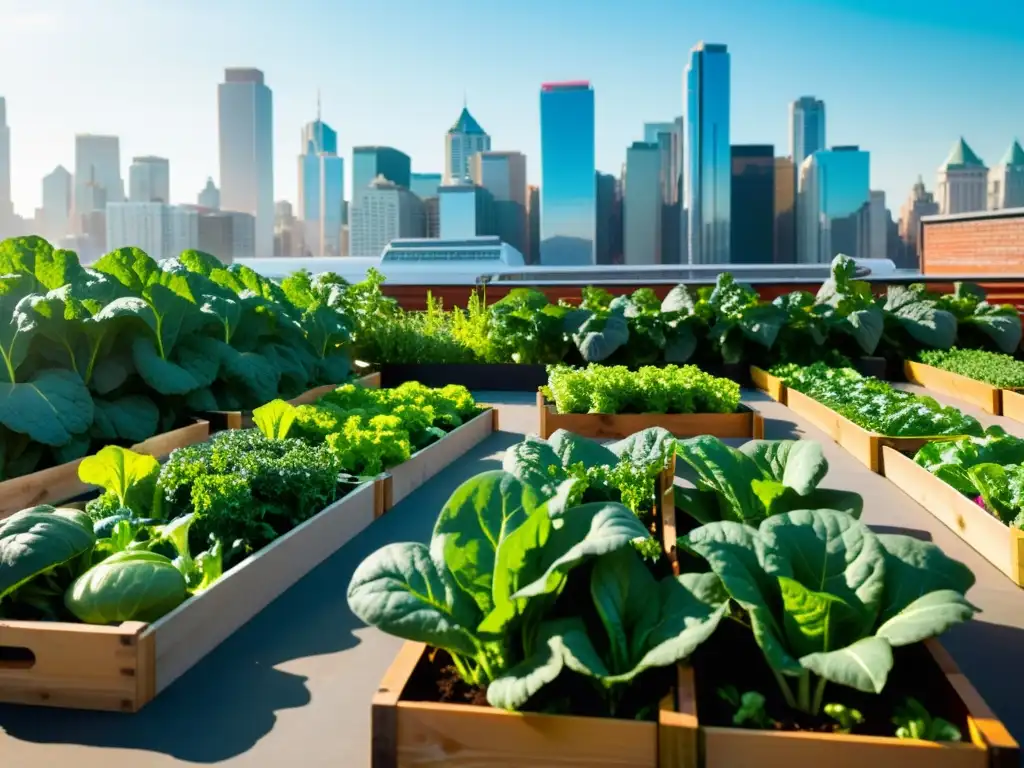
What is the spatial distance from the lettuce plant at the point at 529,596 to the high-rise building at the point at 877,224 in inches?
3033

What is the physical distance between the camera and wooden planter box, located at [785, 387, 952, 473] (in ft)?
11.9

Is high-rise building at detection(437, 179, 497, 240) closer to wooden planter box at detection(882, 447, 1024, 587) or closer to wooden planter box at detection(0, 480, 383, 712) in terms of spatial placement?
wooden planter box at detection(882, 447, 1024, 587)

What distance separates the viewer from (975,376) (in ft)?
18.4

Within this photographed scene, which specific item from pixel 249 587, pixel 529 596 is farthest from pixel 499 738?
pixel 249 587

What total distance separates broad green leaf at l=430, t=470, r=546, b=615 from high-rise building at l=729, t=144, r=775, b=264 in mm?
76589

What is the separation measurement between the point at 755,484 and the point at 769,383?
390 centimetres

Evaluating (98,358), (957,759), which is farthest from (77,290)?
(957,759)

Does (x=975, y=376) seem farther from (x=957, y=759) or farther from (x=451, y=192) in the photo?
(x=451, y=192)

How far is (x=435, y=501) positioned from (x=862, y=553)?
1.86 meters

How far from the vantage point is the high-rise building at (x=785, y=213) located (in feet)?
250

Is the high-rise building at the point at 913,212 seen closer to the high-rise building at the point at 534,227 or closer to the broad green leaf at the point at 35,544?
the high-rise building at the point at 534,227

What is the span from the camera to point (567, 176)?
8312cm

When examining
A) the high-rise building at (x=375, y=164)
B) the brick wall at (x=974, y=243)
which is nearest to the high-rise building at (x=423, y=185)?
the high-rise building at (x=375, y=164)

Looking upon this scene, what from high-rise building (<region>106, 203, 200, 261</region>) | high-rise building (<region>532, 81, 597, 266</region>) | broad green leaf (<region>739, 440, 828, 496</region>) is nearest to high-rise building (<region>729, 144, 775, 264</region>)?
high-rise building (<region>532, 81, 597, 266</region>)
